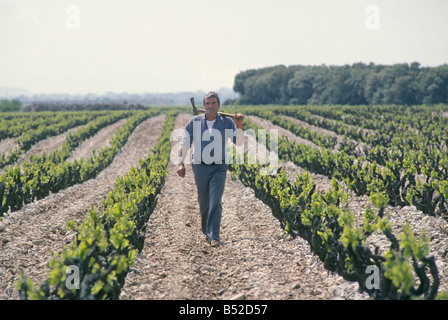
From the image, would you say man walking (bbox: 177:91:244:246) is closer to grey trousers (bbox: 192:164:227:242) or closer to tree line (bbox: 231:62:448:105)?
grey trousers (bbox: 192:164:227:242)

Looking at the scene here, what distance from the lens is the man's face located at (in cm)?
596

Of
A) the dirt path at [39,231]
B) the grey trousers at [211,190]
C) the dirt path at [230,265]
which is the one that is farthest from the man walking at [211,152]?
the dirt path at [39,231]

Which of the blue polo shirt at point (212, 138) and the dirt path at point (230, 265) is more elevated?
the blue polo shirt at point (212, 138)

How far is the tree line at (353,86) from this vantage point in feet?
198

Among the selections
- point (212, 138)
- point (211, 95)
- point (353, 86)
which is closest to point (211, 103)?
point (211, 95)

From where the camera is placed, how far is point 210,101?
5.97 metres

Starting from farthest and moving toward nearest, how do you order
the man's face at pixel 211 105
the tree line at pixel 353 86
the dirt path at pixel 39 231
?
the tree line at pixel 353 86 → the man's face at pixel 211 105 → the dirt path at pixel 39 231

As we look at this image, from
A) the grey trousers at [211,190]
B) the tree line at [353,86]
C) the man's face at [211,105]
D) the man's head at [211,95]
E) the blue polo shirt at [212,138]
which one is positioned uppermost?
the tree line at [353,86]

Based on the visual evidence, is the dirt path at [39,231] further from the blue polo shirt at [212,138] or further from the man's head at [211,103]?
the man's head at [211,103]

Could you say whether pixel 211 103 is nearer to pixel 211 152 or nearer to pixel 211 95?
pixel 211 95

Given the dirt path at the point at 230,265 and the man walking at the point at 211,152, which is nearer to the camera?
the dirt path at the point at 230,265

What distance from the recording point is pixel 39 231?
6.99 metres
